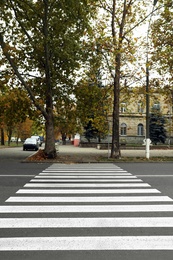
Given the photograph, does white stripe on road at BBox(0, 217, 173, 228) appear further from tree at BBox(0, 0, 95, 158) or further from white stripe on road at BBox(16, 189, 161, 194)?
tree at BBox(0, 0, 95, 158)

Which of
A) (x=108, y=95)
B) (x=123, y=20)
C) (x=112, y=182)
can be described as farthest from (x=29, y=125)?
(x=112, y=182)

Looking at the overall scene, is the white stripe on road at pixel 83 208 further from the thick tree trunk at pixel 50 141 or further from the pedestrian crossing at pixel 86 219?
the thick tree trunk at pixel 50 141

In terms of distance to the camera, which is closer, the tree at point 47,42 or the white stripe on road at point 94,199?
the white stripe on road at point 94,199

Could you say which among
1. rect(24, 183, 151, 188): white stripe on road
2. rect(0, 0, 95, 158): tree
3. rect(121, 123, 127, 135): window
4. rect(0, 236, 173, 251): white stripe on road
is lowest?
rect(0, 236, 173, 251): white stripe on road

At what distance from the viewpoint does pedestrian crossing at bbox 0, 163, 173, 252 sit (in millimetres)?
4109

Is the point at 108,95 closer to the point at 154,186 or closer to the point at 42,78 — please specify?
the point at 42,78

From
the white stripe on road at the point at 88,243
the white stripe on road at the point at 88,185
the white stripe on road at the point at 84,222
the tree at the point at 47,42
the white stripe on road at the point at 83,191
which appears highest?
the tree at the point at 47,42

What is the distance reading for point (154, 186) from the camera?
8812mm

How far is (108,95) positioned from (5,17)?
30.2ft

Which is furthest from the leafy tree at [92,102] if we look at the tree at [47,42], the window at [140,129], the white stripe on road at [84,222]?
the window at [140,129]

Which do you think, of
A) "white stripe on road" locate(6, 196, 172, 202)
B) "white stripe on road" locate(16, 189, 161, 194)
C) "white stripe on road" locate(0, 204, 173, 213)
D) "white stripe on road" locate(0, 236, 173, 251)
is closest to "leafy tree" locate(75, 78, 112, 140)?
"white stripe on road" locate(16, 189, 161, 194)

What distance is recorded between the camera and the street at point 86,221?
12.7 ft

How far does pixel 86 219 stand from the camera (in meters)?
5.30

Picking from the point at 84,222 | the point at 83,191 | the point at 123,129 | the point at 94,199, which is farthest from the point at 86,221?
the point at 123,129
